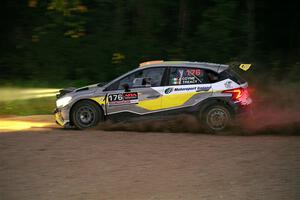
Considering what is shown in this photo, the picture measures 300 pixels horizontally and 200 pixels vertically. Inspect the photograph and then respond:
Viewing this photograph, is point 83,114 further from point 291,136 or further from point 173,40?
point 173,40

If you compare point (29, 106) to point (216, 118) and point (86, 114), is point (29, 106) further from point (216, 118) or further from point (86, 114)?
point (216, 118)

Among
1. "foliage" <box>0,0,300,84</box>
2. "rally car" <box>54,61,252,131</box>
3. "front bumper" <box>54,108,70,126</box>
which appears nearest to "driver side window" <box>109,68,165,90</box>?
"rally car" <box>54,61,252,131</box>

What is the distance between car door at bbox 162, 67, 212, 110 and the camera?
1182 cm

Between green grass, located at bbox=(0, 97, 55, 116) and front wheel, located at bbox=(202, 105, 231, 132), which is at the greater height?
green grass, located at bbox=(0, 97, 55, 116)

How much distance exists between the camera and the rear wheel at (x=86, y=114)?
40.1ft

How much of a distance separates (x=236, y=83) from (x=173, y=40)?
12.5m

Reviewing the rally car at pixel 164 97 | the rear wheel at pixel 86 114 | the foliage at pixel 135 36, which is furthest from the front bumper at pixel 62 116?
the foliage at pixel 135 36

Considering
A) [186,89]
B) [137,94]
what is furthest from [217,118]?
[137,94]

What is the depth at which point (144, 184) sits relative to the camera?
7.49 metres

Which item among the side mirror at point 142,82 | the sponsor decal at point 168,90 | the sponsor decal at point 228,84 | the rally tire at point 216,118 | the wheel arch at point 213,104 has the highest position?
the side mirror at point 142,82

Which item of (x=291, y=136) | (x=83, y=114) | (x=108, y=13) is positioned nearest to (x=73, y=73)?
(x=108, y=13)

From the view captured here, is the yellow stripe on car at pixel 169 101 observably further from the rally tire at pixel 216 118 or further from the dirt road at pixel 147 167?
the dirt road at pixel 147 167

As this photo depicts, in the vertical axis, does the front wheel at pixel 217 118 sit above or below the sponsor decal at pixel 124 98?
below

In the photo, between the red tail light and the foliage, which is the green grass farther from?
the red tail light
